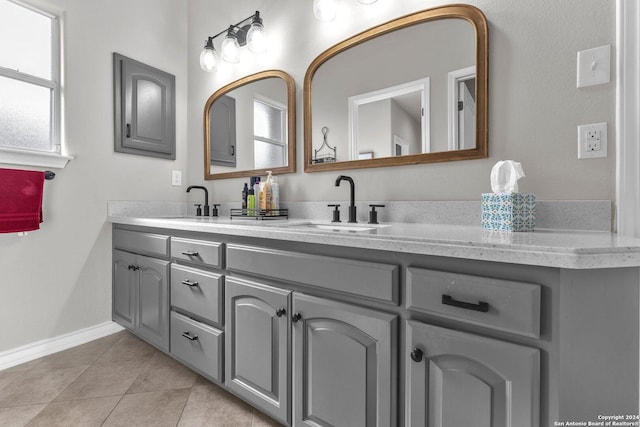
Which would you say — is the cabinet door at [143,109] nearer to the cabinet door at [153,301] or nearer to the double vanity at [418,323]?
the cabinet door at [153,301]

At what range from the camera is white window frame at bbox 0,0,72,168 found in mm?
1791

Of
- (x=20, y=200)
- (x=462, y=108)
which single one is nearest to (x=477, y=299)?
(x=462, y=108)

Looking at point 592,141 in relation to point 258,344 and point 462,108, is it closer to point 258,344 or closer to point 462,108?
point 462,108

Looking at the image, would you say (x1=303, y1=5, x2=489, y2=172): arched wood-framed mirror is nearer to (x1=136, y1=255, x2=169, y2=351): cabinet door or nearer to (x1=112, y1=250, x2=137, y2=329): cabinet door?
(x1=136, y1=255, x2=169, y2=351): cabinet door

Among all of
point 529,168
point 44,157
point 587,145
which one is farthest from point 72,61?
point 587,145

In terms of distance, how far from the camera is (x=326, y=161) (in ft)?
5.92

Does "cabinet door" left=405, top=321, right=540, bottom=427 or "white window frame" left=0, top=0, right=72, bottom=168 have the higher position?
"white window frame" left=0, top=0, right=72, bottom=168

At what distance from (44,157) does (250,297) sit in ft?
5.05

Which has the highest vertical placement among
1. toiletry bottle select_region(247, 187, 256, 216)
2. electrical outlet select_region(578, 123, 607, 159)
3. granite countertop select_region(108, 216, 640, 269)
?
electrical outlet select_region(578, 123, 607, 159)

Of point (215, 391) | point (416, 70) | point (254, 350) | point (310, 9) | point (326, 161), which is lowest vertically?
point (215, 391)

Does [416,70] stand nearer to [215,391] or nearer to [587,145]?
[587,145]

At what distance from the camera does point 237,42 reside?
214 cm

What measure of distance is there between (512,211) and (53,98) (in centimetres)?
253

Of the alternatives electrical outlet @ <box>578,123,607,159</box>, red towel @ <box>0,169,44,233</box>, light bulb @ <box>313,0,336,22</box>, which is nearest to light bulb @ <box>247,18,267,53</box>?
light bulb @ <box>313,0,336,22</box>
